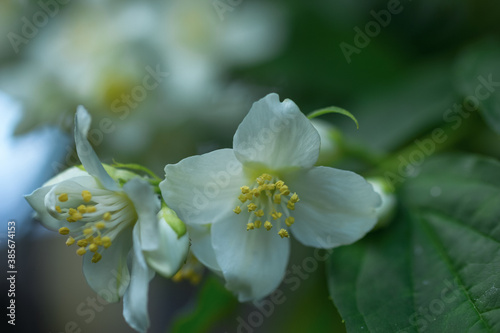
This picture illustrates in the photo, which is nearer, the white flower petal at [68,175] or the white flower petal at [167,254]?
the white flower petal at [167,254]

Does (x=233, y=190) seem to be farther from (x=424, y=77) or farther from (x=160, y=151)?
(x=424, y=77)

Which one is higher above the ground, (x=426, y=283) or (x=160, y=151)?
(x=426, y=283)

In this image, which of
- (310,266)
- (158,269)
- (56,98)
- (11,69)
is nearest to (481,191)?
(310,266)

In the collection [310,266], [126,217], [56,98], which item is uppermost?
[126,217]

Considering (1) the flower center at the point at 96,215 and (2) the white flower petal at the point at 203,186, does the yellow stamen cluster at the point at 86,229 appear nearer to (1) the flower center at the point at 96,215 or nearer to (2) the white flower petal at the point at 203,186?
(1) the flower center at the point at 96,215

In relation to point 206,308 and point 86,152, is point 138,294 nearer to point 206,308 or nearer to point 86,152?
point 86,152

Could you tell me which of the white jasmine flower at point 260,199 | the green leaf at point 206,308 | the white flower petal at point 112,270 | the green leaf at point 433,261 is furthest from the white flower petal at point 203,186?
the green leaf at point 206,308

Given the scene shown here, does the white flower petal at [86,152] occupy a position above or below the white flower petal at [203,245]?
above

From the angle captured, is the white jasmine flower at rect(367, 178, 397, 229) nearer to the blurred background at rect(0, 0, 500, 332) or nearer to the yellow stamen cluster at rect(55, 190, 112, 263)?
the blurred background at rect(0, 0, 500, 332)
